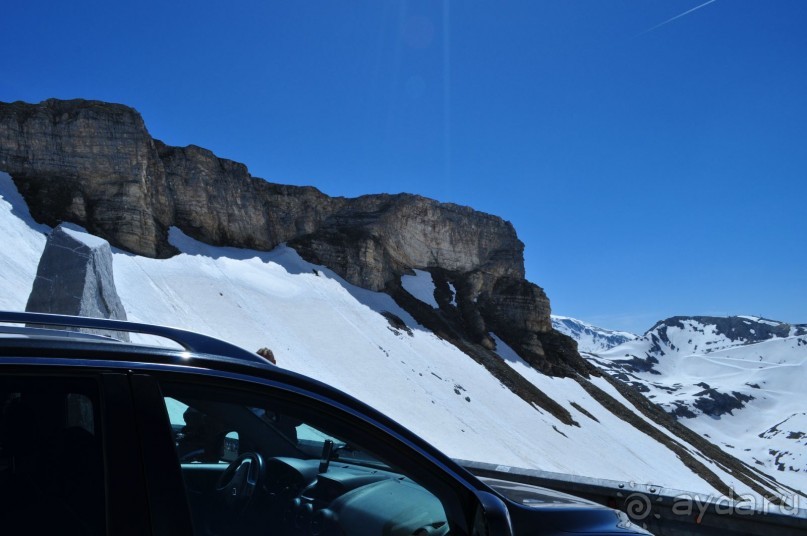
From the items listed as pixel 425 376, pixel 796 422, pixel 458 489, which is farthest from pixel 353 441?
pixel 796 422

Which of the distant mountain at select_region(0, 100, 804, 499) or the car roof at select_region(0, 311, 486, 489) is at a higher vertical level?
the distant mountain at select_region(0, 100, 804, 499)

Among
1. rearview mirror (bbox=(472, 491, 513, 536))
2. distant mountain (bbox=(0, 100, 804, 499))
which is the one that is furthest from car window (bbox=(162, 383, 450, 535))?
distant mountain (bbox=(0, 100, 804, 499))

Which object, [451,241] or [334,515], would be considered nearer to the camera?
[334,515]

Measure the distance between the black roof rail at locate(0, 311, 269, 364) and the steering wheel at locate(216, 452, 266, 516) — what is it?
42 cm

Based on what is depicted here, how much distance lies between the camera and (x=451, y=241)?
63375 millimetres

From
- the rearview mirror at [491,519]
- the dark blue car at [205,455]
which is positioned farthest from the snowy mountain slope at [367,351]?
the rearview mirror at [491,519]

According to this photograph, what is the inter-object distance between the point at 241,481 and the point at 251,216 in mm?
47722

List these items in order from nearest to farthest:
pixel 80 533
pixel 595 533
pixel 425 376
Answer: pixel 80 533
pixel 595 533
pixel 425 376

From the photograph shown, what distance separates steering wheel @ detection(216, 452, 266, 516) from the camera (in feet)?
5.99

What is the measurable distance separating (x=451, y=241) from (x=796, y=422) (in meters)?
93.6

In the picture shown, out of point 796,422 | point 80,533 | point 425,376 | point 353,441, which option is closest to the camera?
point 80,533

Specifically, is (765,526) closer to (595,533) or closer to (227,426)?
(595,533)

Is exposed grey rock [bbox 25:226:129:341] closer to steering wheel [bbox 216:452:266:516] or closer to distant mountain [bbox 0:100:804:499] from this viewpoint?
steering wheel [bbox 216:452:266:516]

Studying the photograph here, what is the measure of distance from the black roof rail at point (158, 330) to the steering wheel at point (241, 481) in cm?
42
